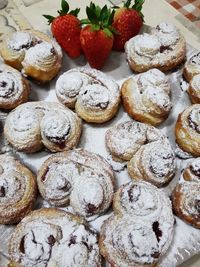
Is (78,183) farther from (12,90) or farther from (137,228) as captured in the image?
(12,90)

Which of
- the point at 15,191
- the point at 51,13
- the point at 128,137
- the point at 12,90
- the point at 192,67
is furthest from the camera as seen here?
the point at 51,13

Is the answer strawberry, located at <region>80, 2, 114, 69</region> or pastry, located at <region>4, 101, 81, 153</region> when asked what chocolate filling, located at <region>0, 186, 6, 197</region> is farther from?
strawberry, located at <region>80, 2, 114, 69</region>

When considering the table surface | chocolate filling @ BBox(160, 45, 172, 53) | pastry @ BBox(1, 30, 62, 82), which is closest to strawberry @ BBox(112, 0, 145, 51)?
chocolate filling @ BBox(160, 45, 172, 53)

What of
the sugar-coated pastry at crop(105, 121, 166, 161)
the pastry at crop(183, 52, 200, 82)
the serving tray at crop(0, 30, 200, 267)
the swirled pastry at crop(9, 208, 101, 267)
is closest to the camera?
the swirled pastry at crop(9, 208, 101, 267)

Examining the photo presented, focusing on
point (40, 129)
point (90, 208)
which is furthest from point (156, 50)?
point (90, 208)

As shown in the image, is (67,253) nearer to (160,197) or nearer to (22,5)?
(160,197)

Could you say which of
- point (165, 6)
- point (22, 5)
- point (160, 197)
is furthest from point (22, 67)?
point (165, 6)

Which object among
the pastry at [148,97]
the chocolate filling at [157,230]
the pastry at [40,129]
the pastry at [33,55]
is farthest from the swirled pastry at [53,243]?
the pastry at [33,55]
